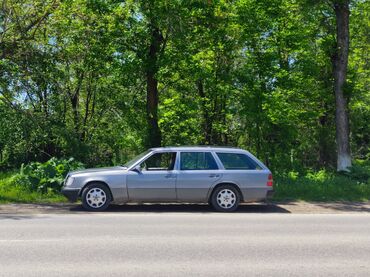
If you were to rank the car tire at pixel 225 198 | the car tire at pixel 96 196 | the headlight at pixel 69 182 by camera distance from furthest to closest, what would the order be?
the car tire at pixel 225 198 → the headlight at pixel 69 182 → the car tire at pixel 96 196

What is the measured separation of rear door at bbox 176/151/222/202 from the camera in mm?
12250

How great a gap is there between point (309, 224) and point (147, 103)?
386 inches

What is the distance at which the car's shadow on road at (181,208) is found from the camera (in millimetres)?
12523

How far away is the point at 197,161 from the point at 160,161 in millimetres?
927

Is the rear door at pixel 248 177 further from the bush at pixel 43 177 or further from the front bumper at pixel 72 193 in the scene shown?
the bush at pixel 43 177

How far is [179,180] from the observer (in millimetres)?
12203

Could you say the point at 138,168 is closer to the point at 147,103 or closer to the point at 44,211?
the point at 44,211

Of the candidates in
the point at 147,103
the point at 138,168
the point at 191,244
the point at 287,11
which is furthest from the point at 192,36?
the point at 191,244

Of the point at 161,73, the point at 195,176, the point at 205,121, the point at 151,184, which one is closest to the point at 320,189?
the point at 195,176

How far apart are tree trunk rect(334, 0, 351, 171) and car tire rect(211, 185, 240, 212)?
23.9 feet

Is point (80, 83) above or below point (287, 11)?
below

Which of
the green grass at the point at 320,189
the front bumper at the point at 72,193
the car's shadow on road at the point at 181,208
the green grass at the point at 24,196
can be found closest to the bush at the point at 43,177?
the green grass at the point at 24,196

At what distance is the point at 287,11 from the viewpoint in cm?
2064

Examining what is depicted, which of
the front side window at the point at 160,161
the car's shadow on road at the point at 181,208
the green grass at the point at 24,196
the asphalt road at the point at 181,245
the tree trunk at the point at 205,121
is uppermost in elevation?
the tree trunk at the point at 205,121
